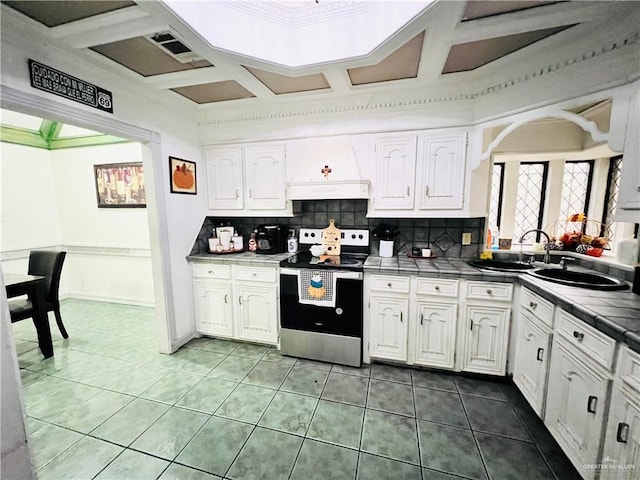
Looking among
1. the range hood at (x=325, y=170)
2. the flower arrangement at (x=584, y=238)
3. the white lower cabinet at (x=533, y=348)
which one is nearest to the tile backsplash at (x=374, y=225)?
the range hood at (x=325, y=170)

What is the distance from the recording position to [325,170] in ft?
8.24

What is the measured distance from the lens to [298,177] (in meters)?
2.61

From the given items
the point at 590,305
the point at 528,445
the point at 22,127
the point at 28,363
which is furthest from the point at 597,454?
the point at 22,127

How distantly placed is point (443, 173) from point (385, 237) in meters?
0.78

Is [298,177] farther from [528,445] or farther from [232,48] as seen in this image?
[528,445]

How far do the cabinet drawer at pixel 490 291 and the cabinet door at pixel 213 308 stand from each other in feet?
7.39

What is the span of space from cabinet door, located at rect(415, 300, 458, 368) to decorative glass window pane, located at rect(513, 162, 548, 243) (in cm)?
168

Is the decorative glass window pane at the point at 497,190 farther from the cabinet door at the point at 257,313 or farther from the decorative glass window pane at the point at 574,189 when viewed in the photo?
the cabinet door at the point at 257,313

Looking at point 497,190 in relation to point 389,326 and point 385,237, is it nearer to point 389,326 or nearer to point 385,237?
point 385,237

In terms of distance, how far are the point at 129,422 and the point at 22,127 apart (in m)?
4.29

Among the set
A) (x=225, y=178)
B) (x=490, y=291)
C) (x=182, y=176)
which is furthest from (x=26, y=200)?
(x=490, y=291)

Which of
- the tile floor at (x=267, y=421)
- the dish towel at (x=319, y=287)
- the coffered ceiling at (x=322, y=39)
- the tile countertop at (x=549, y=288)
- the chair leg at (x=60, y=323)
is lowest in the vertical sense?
the tile floor at (x=267, y=421)

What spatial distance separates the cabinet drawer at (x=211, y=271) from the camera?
2703 millimetres

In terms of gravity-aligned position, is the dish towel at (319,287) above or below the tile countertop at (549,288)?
below
